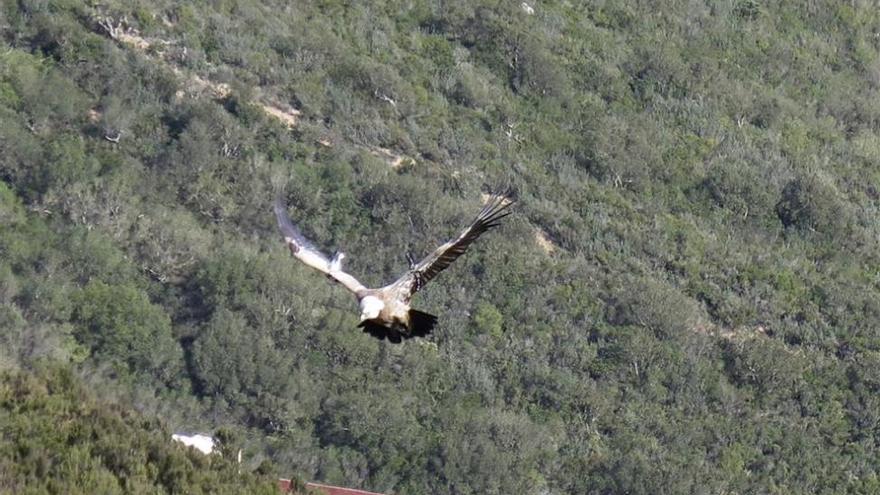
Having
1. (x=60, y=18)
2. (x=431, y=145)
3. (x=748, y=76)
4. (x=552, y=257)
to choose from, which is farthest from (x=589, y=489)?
(x=748, y=76)

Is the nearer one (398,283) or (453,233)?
(398,283)

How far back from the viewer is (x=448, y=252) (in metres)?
17.6

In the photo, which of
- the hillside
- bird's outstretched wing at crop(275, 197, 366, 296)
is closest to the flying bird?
bird's outstretched wing at crop(275, 197, 366, 296)

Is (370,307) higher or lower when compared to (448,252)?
lower

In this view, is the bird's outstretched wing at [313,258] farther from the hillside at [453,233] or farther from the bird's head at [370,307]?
the hillside at [453,233]

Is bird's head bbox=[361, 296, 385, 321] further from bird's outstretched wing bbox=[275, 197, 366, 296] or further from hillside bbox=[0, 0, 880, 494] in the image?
hillside bbox=[0, 0, 880, 494]

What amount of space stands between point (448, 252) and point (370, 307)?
0.74 meters

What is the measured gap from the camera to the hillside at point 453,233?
40.7 m

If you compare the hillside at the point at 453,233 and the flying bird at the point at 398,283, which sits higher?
the flying bird at the point at 398,283

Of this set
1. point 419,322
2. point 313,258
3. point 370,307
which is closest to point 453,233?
point 419,322

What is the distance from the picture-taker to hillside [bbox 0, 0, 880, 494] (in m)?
40.7

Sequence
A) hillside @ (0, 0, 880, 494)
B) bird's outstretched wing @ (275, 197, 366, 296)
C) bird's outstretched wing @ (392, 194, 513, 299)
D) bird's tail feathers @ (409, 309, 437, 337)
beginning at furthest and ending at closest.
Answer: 1. hillside @ (0, 0, 880, 494)
2. bird's tail feathers @ (409, 309, 437, 337)
3. bird's outstretched wing @ (392, 194, 513, 299)
4. bird's outstretched wing @ (275, 197, 366, 296)

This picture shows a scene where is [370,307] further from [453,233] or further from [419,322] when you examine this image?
[453,233]

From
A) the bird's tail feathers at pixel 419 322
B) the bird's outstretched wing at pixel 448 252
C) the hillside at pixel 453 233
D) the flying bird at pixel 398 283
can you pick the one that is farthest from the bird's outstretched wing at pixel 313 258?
the hillside at pixel 453 233
